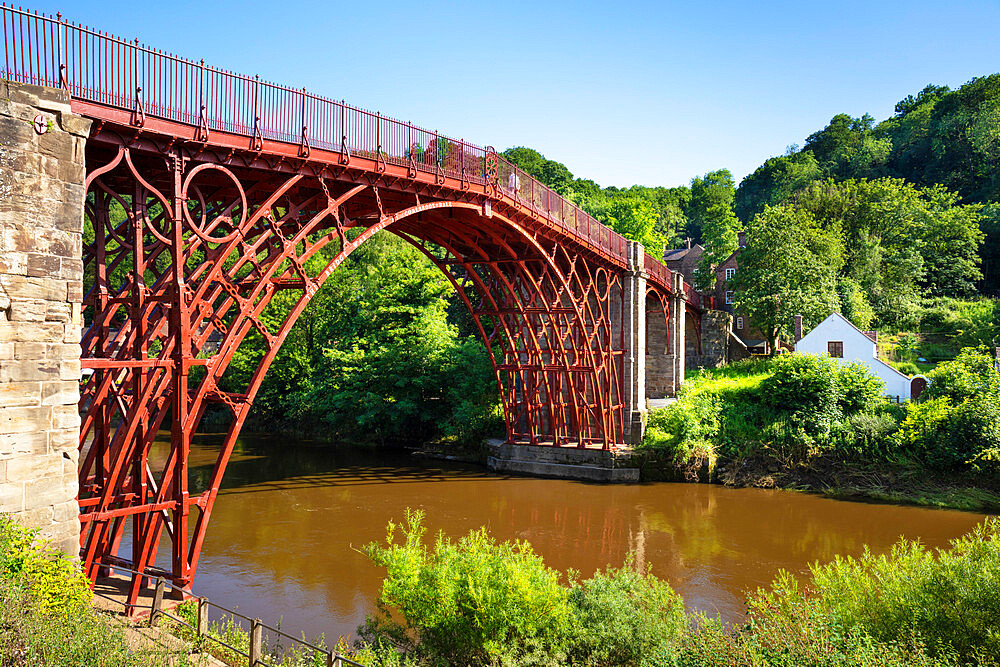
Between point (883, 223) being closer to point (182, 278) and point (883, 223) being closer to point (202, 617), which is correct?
point (182, 278)

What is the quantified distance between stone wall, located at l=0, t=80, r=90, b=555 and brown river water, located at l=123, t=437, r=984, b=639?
5678 millimetres

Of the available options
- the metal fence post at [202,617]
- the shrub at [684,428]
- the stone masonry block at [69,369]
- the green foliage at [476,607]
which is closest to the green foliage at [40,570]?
the metal fence post at [202,617]

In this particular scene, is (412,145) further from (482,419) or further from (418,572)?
(482,419)

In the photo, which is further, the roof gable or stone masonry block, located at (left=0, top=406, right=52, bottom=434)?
the roof gable

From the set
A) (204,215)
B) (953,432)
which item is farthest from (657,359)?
(204,215)

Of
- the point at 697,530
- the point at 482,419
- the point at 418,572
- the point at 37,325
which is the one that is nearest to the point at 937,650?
the point at 418,572

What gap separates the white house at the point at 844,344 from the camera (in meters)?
29.4

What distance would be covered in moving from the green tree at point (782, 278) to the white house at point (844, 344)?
12.4 feet

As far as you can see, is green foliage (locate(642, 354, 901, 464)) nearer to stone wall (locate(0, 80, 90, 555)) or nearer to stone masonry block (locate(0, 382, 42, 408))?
stone wall (locate(0, 80, 90, 555))

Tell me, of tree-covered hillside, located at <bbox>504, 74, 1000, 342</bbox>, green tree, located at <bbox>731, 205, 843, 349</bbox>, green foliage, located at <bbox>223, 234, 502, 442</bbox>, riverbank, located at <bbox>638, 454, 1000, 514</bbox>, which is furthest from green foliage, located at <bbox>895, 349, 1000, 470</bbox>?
green foliage, located at <bbox>223, 234, 502, 442</bbox>

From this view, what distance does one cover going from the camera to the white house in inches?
1158

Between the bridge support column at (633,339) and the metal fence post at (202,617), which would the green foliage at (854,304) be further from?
the metal fence post at (202,617)

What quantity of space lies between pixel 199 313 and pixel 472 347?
71.8ft

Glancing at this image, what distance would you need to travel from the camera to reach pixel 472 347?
111ft
